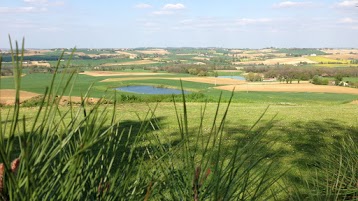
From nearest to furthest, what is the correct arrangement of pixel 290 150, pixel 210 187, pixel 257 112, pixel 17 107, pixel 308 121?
pixel 17 107 → pixel 210 187 → pixel 290 150 → pixel 308 121 → pixel 257 112

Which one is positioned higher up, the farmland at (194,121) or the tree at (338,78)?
the farmland at (194,121)

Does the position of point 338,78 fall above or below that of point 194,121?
below

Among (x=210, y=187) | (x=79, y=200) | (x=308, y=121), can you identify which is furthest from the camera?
(x=308, y=121)

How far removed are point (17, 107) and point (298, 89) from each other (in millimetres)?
52016

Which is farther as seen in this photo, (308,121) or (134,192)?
(308,121)

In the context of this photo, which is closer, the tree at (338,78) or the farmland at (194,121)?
the farmland at (194,121)

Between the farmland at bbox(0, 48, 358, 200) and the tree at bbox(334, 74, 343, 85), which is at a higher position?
the farmland at bbox(0, 48, 358, 200)

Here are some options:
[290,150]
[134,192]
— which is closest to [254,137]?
[134,192]

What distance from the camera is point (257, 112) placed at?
1630 centimetres

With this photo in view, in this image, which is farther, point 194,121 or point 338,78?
point 338,78

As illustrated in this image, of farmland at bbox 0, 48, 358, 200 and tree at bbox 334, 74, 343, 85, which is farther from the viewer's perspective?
tree at bbox 334, 74, 343, 85

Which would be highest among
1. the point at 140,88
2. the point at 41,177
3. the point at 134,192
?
the point at 41,177

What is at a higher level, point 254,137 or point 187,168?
point 254,137

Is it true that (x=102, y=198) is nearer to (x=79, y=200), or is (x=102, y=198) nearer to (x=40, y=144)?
(x=79, y=200)
